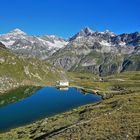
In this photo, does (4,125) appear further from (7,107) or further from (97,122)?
(97,122)

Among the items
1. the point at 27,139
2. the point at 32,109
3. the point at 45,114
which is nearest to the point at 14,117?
the point at 45,114

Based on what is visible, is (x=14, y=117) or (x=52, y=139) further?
(x=14, y=117)

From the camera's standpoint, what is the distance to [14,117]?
157125 mm

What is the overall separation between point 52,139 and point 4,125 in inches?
3189

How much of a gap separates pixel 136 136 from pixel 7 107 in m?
156

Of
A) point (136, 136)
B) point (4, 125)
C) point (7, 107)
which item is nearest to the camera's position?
point (136, 136)

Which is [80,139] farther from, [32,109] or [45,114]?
[32,109]

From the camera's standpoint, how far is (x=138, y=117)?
61.4 metres

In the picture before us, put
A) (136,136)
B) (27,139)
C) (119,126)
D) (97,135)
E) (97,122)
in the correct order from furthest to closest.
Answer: (27,139) → (97,122) → (119,126) → (97,135) → (136,136)

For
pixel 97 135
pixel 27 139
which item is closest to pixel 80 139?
pixel 97 135

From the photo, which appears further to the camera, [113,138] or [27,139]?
[27,139]

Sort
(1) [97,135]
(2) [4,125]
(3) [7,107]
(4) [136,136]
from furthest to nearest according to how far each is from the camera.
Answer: (3) [7,107] → (2) [4,125] → (1) [97,135] → (4) [136,136]

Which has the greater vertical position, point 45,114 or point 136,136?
point 136,136

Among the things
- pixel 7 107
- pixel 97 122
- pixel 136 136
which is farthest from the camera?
pixel 7 107
